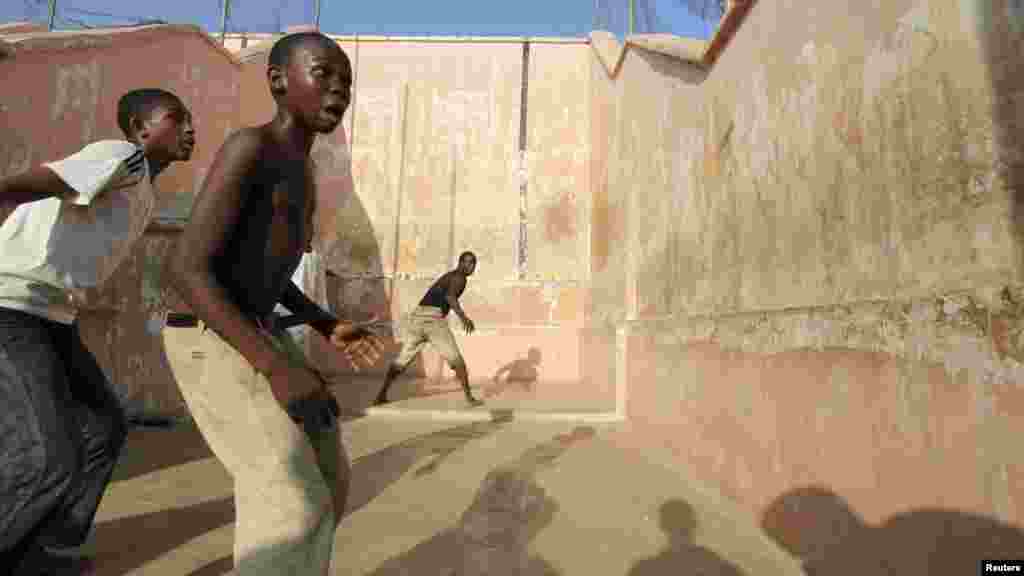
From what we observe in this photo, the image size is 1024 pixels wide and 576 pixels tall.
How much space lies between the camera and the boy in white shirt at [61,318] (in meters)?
1.39

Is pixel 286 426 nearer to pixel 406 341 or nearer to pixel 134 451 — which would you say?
pixel 134 451

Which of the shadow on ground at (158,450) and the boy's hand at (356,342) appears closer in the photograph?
the boy's hand at (356,342)

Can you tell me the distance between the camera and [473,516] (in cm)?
259

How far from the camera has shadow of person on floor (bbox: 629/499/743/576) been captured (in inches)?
78.5

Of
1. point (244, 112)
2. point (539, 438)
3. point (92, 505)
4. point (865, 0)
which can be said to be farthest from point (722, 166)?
point (244, 112)

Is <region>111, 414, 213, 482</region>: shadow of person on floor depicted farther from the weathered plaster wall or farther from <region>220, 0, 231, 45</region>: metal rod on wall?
<region>220, 0, 231, 45</region>: metal rod on wall

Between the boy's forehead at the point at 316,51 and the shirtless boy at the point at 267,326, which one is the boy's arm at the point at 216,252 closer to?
the shirtless boy at the point at 267,326

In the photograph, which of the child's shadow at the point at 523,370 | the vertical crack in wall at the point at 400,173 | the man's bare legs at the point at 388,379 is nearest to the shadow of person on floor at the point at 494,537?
the man's bare legs at the point at 388,379

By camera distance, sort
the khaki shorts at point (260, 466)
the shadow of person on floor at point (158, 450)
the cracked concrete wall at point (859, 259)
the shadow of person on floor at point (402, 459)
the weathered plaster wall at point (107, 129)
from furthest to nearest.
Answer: the weathered plaster wall at point (107, 129) → the shadow of person on floor at point (158, 450) → the shadow of person on floor at point (402, 459) → the cracked concrete wall at point (859, 259) → the khaki shorts at point (260, 466)

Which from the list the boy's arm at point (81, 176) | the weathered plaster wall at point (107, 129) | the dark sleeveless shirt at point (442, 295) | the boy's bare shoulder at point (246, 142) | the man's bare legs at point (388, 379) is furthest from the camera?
the dark sleeveless shirt at point (442, 295)

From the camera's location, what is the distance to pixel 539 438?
14.3 ft

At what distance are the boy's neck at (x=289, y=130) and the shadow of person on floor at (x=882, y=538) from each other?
5.75ft

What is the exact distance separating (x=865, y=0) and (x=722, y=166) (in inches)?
46.5

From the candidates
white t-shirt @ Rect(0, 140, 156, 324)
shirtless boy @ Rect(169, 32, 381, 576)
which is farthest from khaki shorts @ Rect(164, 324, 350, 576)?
white t-shirt @ Rect(0, 140, 156, 324)
